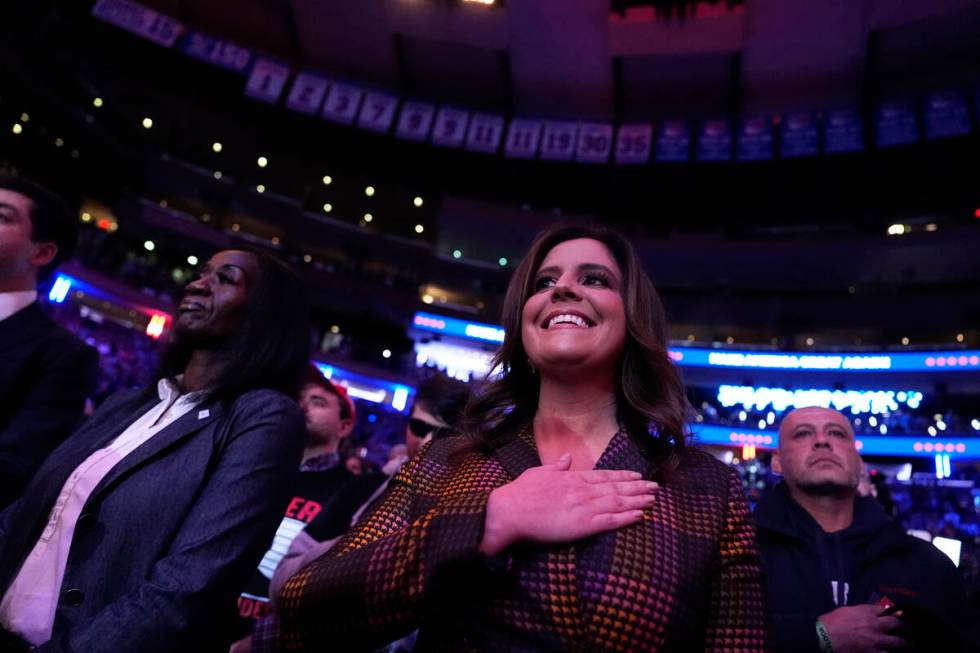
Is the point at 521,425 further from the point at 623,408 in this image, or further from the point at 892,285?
the point at 892,285

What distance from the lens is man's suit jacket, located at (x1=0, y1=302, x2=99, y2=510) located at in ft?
6.27

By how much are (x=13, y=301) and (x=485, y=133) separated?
1610 cm

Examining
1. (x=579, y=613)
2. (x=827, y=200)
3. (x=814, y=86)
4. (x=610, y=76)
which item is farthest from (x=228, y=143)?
(x=579, y=613)

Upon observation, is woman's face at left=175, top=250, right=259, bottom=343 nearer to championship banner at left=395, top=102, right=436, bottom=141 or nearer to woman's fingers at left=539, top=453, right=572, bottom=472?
woman's fingers at left=539, top=453, right=572, bottom=472

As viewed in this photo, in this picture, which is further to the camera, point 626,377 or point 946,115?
point 946,115

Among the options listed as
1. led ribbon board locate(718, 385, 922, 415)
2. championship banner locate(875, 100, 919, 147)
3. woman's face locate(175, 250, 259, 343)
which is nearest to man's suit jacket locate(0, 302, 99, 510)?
woman's face locate(175, 250, 259, 343)

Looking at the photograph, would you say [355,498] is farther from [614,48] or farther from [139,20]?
[139,20]

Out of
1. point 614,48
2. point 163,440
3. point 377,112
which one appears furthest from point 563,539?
point 377,112

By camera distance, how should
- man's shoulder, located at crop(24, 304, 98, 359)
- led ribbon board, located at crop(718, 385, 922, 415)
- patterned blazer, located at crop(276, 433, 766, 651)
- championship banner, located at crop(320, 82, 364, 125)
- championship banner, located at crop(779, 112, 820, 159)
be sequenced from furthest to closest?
1. led ribbon board, located at crop(718, 385, 922, 415)
2. championship banner, located at crop(320, 82, 364, 125)
3. championship banner, located at crop(779, 112, 820, 159)
4. man's shoulder, located at crop(24, 304, 98, 359)
5. patterned blazer, located at crop(276, 433, 766, 651)

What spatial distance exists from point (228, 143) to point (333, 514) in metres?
22.5

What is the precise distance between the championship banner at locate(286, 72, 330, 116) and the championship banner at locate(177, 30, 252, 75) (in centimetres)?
140

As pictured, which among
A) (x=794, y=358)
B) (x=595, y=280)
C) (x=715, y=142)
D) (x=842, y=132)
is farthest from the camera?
(x=794, y=358)

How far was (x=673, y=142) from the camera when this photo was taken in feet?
54.7

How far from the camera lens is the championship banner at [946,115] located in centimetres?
1424
